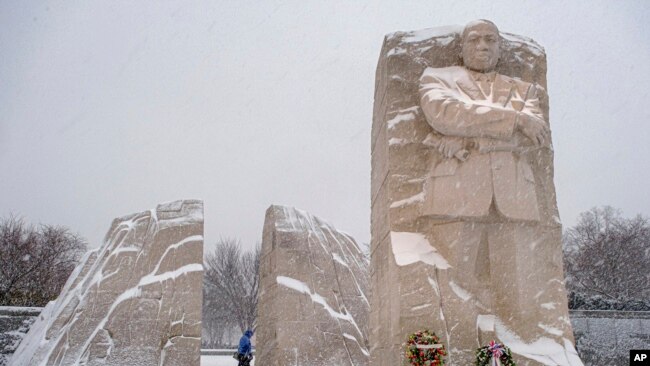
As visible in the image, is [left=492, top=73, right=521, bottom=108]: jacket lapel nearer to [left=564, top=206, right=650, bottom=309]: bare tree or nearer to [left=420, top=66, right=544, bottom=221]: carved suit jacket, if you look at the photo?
[left=420, top=66, right=544, bottom=221]: carved suit jacket

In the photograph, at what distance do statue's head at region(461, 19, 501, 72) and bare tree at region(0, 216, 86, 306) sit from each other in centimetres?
1536

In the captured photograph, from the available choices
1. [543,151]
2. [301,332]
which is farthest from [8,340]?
[543,151]

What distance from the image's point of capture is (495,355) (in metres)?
3.97

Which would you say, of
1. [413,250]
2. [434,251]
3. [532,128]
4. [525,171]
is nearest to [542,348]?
[434,251]

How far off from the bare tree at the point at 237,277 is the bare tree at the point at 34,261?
6.51 metres

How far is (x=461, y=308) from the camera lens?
14.5ft

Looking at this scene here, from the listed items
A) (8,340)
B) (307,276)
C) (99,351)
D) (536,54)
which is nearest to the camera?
(536,54)

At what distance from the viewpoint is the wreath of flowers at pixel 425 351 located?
410cm

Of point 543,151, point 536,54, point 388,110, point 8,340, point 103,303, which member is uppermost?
point 536,54

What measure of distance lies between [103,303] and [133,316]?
0.58 meters

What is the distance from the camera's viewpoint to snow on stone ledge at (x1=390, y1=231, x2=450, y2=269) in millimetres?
4578

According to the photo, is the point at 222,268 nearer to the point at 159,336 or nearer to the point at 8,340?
the point at 8,340

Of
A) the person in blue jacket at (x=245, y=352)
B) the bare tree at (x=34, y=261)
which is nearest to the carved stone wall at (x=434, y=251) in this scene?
the person in blue jacket at (x=245, y=352)

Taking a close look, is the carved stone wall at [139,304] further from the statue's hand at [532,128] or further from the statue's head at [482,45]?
the statue's hand at [532,128]
